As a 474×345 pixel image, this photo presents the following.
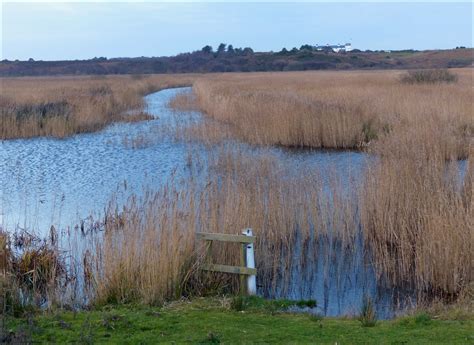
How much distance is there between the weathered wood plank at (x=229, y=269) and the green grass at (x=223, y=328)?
0.49 m

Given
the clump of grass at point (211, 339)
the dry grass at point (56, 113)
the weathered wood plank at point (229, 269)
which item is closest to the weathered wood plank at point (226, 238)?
the weathered wood plank at point (229, 269)

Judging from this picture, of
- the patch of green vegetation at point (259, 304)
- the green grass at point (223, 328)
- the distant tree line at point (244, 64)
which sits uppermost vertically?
the distant tree line at point (244, 64)

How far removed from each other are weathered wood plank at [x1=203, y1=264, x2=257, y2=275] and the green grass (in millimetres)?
485

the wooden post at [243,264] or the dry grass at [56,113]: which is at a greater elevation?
the dry grass at [56,113]

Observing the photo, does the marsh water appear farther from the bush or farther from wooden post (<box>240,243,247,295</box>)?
the bush

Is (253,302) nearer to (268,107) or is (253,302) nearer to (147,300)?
(147,300)

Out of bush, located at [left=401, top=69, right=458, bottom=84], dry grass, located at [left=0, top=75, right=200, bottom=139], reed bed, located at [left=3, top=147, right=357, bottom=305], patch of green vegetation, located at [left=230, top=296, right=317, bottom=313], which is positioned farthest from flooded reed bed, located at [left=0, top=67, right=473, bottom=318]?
bush, located at [left=401, top=69, right=458, bottom=84]

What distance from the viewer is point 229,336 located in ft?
17.3

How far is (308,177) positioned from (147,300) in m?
4.13

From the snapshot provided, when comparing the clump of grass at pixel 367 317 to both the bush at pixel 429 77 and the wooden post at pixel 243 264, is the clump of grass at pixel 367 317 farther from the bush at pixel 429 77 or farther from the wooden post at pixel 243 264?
the bush at pixel 429 77

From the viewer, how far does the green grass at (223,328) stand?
17.1 feet

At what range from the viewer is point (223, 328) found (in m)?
5.52

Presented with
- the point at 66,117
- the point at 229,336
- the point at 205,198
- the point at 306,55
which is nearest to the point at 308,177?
the point at 205,198

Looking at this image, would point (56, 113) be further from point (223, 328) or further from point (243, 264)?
point (223, 328)
